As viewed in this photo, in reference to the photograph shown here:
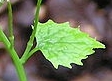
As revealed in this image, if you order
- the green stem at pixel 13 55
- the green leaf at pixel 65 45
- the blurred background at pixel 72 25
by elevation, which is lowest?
the blurred background at pixel 72 25

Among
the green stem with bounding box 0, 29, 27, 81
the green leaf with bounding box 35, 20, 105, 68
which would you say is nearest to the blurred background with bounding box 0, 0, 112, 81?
the green leaf with bounding box 35, 20, 105, 68

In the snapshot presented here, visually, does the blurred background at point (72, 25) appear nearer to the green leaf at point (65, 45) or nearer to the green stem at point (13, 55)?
the green leaf at point (65, 45)

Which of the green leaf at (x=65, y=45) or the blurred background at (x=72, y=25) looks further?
the blurred background at (x=72, y=25)

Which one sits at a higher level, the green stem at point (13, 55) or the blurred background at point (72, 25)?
the green stem at point (13, 55)

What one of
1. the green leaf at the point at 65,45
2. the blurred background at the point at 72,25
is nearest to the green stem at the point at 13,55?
the green leaf at the point at 65,45

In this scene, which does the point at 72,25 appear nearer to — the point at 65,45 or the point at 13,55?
the point at 65,45

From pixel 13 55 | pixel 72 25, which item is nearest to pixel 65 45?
pixel 13 55

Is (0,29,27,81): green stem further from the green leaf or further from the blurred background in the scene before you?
the blurred background
